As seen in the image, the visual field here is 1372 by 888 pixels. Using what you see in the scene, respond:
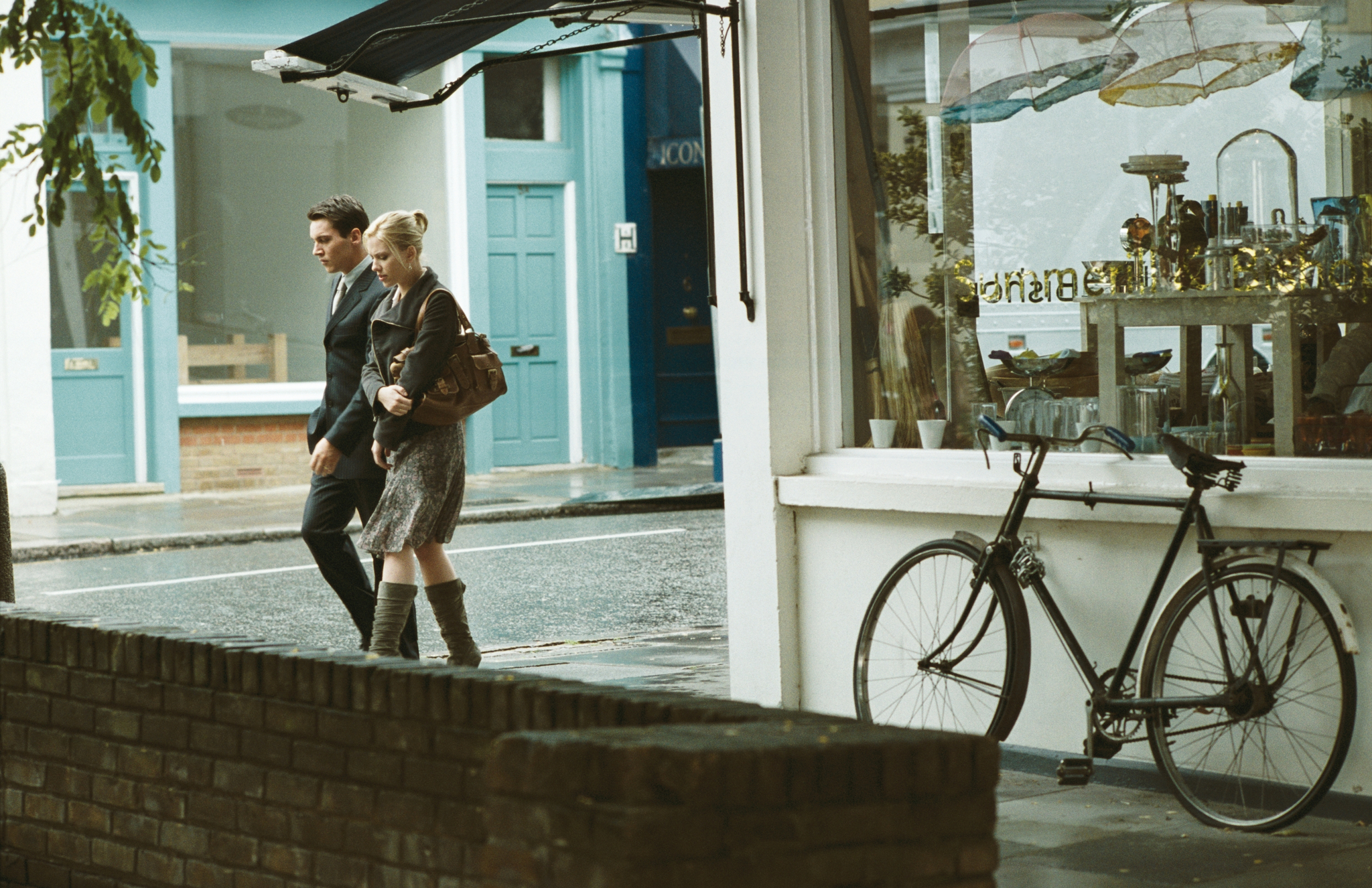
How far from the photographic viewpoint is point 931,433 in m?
6.38

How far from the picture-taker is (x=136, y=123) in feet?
16.8

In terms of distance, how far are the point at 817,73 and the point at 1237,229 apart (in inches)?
63.0

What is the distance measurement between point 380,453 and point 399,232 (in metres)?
0.82

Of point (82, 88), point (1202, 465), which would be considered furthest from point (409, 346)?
point (1202, 465)

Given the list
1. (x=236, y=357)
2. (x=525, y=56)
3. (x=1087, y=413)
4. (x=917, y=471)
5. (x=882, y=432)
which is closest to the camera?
(x=1087, y=413)

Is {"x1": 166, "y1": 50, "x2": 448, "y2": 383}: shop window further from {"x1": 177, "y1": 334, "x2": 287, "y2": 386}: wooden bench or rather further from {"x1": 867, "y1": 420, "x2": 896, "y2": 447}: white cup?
{"x1": 867, "y1": 420, "x2": 896, "y2": 447}: white cup

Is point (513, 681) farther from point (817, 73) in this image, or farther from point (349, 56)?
point (349, 56)

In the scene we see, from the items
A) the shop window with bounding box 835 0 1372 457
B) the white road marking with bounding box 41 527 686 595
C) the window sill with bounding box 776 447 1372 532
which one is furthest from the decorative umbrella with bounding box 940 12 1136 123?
the white road marking with bounding box 41 527 686 595

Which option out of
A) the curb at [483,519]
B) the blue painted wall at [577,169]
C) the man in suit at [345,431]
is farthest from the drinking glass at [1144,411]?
the blue painted wall at [577,169]

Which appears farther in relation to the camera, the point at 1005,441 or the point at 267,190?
the point at 267,190

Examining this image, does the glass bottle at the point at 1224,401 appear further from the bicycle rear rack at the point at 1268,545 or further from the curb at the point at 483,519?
the curb at the point at 483,519

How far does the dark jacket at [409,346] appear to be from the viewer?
6520 mm

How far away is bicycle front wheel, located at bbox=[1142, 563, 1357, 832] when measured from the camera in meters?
4.76

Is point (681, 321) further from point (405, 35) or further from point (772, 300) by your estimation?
point (772, 300)
